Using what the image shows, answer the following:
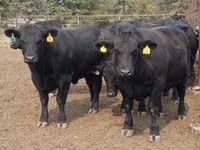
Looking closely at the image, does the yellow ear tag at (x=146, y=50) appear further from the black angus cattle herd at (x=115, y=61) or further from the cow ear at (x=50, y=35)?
the cow ear at (x=50, y=35)

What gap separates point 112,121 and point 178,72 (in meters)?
1.55

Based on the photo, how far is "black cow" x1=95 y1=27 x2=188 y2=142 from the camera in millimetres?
5332

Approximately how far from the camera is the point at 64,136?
6.22 m

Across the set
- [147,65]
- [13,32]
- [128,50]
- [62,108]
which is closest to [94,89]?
[62,108]

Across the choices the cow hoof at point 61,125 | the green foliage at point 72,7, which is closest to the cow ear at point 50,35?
the cow hoof at point 61,125

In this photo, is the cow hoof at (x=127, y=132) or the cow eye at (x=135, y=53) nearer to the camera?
the cow eye at (x=135, y=53)

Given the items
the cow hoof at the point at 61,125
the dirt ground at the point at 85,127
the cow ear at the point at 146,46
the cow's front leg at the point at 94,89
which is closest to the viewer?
the cow ear at the point at 146,46

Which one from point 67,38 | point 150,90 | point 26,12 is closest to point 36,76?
point 67,38

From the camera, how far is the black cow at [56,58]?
20.0ft

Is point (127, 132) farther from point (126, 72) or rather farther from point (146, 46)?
point (146, 46)

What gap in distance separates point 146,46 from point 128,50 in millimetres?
347

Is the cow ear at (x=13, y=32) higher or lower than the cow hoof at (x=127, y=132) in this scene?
higher

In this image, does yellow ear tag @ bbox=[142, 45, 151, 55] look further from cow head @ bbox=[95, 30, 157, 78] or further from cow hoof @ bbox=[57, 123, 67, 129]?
cow hoof @ bbox=[57, 123, 67, 129]

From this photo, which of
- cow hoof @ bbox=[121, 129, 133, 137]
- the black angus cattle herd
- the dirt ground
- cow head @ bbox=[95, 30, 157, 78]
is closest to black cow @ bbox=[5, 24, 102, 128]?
the black angus cattle herd
